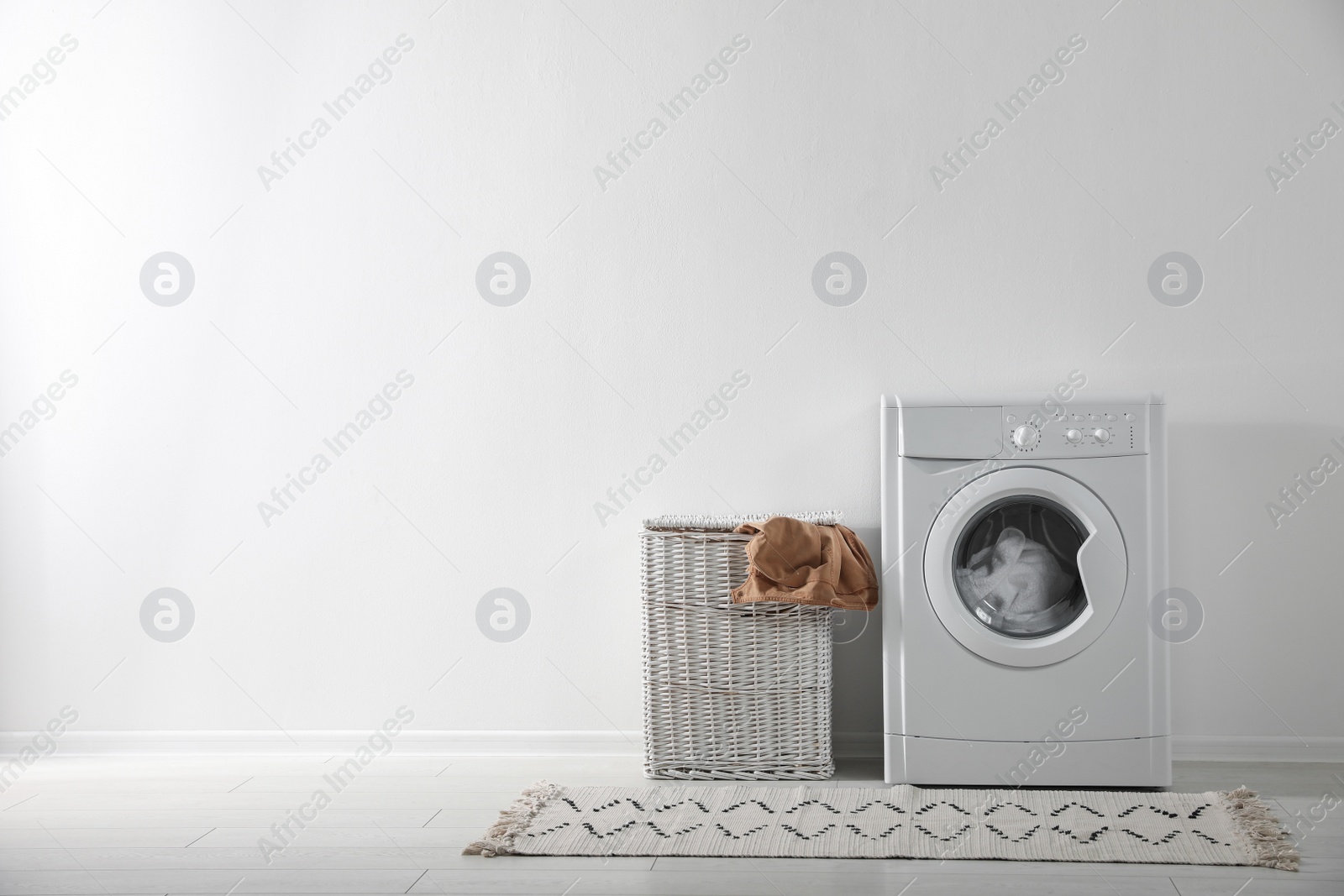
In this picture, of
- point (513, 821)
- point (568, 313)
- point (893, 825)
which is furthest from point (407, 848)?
point (568, 313)

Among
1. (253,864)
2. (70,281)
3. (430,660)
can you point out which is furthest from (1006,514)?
(70,281)

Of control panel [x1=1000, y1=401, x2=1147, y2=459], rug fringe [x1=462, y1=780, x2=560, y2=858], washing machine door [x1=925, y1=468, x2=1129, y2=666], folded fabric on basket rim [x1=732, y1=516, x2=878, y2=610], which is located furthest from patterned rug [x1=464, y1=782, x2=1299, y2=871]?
control panel [x1=1000, y1=401, x2=1147, y2=459]

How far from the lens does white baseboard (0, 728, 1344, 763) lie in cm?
253

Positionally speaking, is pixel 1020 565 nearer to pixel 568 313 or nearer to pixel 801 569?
pixel 801 569

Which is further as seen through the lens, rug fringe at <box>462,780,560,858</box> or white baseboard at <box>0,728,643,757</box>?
white baseboard at <box>0,728,643,757</box>

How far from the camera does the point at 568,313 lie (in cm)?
256

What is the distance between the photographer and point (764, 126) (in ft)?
8.32

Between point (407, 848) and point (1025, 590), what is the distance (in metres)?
1.42

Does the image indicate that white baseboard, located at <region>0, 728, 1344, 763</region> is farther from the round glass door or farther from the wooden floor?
the round glass door

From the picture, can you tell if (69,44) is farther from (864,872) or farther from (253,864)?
(864,872)

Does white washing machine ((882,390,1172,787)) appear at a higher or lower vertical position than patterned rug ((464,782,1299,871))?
higher

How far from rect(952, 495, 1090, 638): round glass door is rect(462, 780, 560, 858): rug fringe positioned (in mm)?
1028

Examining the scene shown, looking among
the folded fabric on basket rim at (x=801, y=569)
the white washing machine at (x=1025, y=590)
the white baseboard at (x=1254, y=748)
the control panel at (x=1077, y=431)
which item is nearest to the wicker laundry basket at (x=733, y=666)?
the folded fabric on basket rim at (x=801, y=569)

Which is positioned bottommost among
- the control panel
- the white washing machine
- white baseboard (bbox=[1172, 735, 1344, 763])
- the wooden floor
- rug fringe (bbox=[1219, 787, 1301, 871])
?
Answer: the wooden floor
